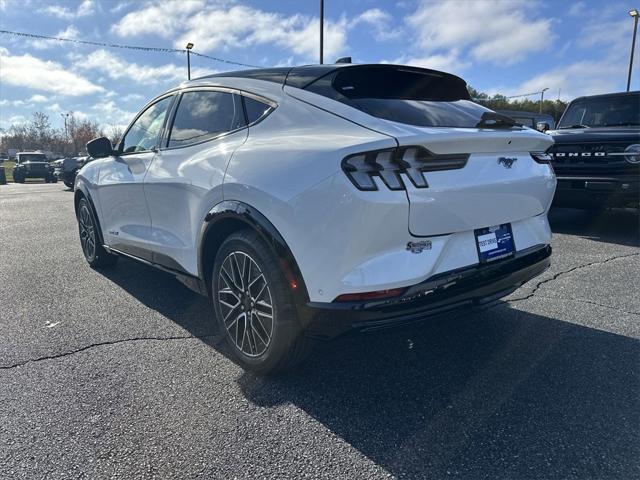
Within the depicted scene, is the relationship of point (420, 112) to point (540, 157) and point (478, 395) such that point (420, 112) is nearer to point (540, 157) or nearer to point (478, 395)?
point (540, 157)

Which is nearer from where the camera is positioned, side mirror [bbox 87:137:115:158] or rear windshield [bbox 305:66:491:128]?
rear windshield [bbox 305:66:491:128]

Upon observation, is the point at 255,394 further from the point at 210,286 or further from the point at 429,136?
the point at 429,136

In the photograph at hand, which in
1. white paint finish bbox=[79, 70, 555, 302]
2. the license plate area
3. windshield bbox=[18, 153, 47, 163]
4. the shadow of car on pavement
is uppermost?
windshield bbox=[18, 153, 47, 163]

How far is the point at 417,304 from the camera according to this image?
224 centimetres

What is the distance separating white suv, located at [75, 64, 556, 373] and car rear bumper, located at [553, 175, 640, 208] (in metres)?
3.51

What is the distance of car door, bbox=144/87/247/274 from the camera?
295 cm

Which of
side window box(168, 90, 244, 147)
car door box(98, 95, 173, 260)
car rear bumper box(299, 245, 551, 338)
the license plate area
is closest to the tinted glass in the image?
the license plate area

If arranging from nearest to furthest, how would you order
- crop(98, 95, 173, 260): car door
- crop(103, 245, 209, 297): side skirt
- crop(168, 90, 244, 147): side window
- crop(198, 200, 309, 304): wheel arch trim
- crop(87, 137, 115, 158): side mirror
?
crop(198, 200, 309, 304): wheel arch trim → crop(168, 90, 244, 147): side window → crop(103, 245, 209, 297): side skirt → crop(98, 95, 173, 260): car door → crop(87, 137, 115, 158): side mirror

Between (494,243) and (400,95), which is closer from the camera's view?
(494,243)

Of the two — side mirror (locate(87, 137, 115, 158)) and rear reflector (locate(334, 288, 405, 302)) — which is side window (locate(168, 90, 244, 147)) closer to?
side mirror (locate(87, 137, 115, 158))

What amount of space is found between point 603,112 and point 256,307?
6.82 meters

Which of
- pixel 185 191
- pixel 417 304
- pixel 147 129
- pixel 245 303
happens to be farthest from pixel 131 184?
pixel 417 304

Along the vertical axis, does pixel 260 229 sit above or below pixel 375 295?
above

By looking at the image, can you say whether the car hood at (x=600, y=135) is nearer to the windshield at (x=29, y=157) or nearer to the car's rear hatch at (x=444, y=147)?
the car's rear hatch at (x=444, y=147)
